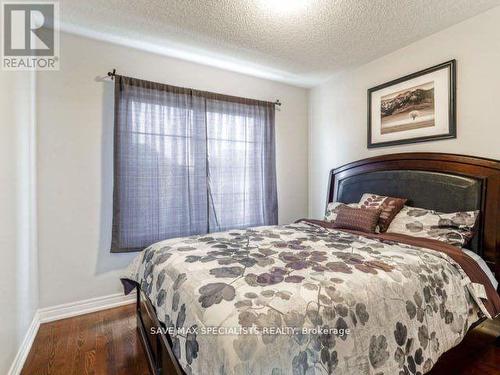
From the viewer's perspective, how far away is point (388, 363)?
3.73 ft

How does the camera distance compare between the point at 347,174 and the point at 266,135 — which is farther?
the point at 266,135

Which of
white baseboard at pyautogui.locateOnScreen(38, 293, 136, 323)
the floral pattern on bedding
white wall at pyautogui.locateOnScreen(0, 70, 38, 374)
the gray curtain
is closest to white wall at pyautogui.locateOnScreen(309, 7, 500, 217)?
the gray curtain

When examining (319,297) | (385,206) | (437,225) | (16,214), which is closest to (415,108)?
(385,206)

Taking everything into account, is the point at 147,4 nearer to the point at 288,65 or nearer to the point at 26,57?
the point at 26,57

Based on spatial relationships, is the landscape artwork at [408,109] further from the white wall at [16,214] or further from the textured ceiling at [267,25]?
the white wall at [16,214]

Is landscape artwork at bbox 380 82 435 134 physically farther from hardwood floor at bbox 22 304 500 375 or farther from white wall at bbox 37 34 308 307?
white wall at bbox 37 34 308 307

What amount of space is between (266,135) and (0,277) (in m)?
2.80

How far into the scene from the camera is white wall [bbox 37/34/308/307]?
234cm

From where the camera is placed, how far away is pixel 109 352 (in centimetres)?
188

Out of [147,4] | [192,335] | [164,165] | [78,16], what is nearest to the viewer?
[192,335]

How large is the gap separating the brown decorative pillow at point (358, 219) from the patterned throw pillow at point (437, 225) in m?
0.17

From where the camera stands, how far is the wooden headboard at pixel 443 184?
6.35 feet

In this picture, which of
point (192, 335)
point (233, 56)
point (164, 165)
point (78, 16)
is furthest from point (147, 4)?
point (192, 335)

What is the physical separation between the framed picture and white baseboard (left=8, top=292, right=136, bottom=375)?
10.5ft
